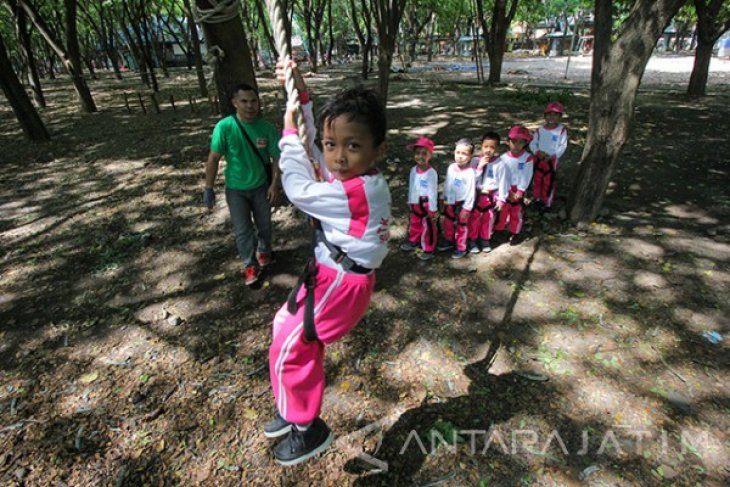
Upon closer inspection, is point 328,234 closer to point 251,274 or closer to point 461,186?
point 251,274

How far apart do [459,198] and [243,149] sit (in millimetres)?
2548

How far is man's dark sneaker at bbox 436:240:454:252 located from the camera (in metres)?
5.05

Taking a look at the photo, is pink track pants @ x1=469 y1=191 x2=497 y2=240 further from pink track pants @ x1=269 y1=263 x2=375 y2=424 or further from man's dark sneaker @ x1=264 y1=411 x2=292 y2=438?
man's dark sneaker @ x1=264 y1=411 x2=292 y2=438

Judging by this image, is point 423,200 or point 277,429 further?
point 423,200

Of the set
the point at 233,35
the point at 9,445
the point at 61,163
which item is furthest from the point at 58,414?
the point at 61,163

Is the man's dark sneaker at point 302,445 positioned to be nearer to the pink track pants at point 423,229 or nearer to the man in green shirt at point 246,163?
the man in green shirt at point 246,163

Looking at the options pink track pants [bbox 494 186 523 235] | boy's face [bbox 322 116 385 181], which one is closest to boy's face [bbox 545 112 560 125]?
pink track pants [bbox 494 186 523 235]

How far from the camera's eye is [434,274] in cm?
460

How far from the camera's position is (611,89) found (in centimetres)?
467

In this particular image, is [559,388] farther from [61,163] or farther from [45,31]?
[45,31]

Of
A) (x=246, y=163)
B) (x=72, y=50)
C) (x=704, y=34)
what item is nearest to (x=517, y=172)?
(x=246, y=163)

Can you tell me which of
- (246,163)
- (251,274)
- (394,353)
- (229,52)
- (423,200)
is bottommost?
(394,353)

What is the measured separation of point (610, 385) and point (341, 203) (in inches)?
107

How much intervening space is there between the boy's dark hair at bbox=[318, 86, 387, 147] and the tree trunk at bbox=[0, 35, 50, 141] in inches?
450
